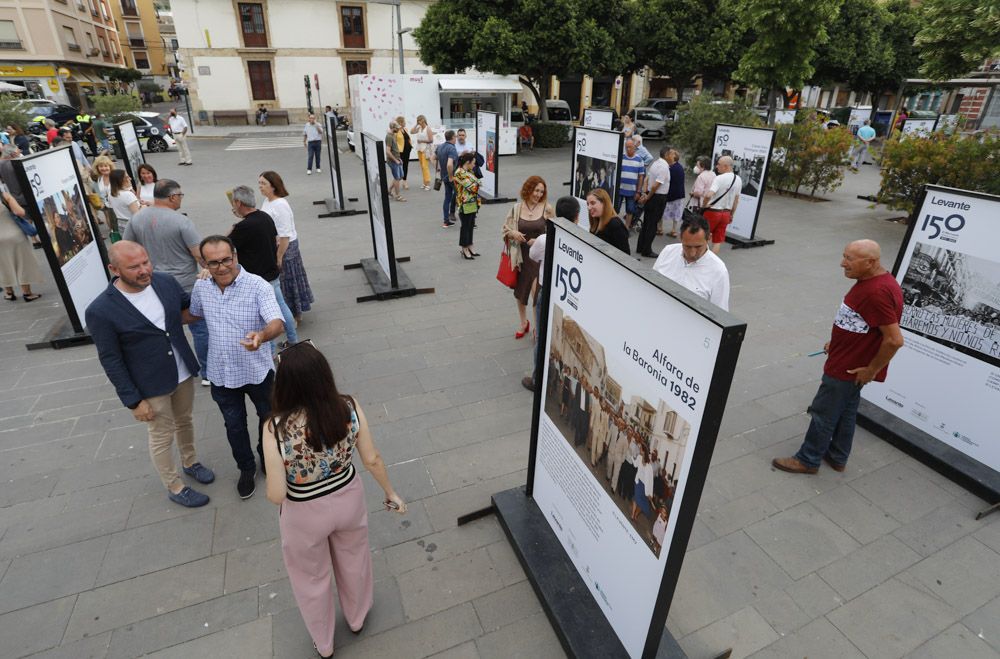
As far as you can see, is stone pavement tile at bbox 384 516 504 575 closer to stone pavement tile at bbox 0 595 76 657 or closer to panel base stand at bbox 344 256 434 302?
stone pavement tile at bbox 0 595 76 657

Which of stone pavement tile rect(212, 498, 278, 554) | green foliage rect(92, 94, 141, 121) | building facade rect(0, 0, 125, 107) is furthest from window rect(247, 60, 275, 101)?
stone pavement tile rect(212, 498, 278, 554)

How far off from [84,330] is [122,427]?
7.73ft

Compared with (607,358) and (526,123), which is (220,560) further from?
(526,123)

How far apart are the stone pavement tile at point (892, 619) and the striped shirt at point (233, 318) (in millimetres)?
3815

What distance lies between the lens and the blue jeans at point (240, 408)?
362 centimetres

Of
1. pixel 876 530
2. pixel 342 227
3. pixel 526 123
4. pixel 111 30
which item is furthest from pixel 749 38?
pixel 111 30

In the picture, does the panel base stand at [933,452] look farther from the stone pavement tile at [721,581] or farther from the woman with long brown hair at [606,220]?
the woman with long brown hair at [606,220]

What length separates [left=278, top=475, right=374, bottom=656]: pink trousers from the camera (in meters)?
2.41

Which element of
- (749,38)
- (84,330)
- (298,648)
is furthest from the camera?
(749,38)

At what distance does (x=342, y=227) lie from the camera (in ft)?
35.4

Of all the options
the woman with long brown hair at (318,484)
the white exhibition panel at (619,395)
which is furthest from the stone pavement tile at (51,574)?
the white exhibition panel at (619,395)

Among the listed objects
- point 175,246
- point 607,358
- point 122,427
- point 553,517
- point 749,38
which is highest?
point 749,38

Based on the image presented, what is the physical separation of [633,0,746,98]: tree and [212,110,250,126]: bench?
2462 centimetres

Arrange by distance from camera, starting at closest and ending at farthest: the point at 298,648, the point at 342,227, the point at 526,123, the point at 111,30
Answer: the point at 298,648, the point at 342,227, the point at 526,123, the point at 111,30
